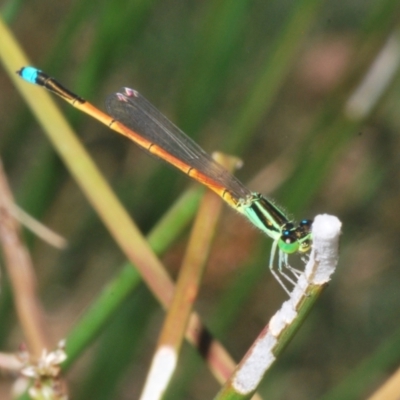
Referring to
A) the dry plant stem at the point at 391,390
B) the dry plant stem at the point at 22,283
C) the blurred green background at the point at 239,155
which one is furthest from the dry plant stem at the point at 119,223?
the blurred green background at the point at 239,155

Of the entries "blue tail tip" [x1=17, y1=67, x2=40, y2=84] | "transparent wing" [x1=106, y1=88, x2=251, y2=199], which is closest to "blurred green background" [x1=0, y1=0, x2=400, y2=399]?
"transparent wing" [x1=106, y1=88, x2=251, y2=199]

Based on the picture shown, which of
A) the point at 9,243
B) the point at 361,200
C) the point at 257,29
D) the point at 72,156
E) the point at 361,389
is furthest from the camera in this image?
the point at 257,29

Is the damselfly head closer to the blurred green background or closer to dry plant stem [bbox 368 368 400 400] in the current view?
the blurred green background

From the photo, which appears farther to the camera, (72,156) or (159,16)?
(159,16)

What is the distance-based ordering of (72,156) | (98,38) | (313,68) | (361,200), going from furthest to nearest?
1. (313,68)
2. (361,200)
3. (98,38)
4. (72,156)

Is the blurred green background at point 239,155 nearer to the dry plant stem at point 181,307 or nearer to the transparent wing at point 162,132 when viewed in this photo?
the transparent wing at point 162,132

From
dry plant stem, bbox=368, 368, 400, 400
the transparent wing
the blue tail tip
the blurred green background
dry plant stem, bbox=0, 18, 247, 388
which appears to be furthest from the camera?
the blurred green background

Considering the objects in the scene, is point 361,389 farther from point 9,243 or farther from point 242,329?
point 9,243

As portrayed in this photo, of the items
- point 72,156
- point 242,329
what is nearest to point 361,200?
point 242,329
